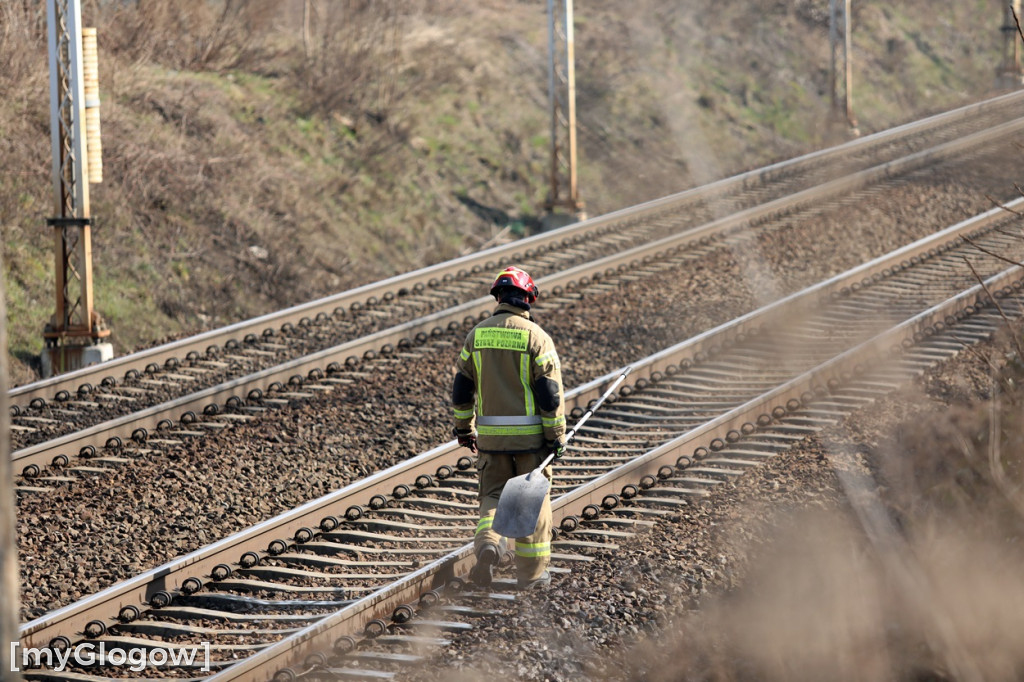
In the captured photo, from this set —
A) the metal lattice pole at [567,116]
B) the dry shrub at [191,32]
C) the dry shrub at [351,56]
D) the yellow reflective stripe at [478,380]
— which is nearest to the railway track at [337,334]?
the metal lattice pole at [567,116]

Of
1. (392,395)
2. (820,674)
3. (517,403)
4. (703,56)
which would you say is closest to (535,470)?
(517,403)

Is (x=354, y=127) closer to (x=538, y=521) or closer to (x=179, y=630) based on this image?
(x=538, y=521)

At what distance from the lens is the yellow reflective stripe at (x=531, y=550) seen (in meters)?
6.49

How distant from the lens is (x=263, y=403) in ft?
33.3

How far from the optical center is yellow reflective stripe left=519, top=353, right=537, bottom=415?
6625mm

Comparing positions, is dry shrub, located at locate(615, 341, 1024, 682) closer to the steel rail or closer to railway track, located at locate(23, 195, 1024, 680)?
railway track, located at locate(23, 195, 1024, 680)

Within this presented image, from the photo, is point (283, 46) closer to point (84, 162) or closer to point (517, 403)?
point (84, 162)

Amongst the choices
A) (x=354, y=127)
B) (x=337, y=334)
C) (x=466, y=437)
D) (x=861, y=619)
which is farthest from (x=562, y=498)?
(x=354, y=127)

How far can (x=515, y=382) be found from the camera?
264 inches

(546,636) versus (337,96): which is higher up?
(337,96)

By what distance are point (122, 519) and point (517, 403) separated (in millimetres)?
3155

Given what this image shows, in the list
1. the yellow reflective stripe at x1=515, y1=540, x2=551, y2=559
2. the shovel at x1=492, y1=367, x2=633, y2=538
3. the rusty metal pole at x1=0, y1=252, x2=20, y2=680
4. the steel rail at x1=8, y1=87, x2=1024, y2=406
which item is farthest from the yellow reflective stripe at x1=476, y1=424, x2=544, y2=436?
the steel rail at x1=8, y1=87, x2=1024, y2=406

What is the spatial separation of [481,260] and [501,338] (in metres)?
8.04

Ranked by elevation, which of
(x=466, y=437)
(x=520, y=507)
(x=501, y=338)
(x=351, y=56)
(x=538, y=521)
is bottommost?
(x=538, y=521)
